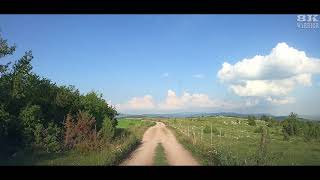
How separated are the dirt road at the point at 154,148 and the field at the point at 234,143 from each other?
0.37ft

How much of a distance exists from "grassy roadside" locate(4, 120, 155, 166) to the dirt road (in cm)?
10

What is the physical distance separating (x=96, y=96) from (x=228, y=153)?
1806mm

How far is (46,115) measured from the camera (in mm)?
6324

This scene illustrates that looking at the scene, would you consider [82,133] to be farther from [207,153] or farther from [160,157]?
[207,153]

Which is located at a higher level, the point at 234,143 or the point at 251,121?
the point at 251,121

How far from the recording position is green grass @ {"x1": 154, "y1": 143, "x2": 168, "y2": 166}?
5.81 meters

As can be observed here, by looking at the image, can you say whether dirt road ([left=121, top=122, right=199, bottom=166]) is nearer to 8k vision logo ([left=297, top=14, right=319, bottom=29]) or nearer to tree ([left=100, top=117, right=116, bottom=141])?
tree ([left=100, top=117, right=116, bottom=141])

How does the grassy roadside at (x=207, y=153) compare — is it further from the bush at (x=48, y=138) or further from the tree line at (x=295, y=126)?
the bush at (x=48, y=138)

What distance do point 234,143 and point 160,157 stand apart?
1218 mm

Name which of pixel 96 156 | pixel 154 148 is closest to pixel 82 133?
pixel 96 156

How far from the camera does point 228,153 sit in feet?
20.4

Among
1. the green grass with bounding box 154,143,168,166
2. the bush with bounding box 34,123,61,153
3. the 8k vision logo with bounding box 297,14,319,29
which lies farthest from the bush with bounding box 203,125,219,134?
the bush with bounding box 34,123,61,153
